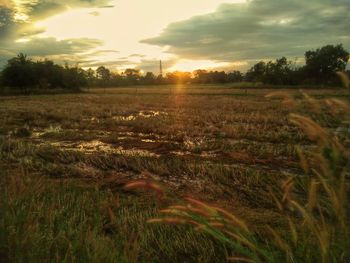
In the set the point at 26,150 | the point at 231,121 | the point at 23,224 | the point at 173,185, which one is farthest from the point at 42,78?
the point at 23,224

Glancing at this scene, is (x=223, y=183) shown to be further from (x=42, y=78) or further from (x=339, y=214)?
(x=42, y=78)

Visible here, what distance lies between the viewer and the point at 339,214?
7.52ft

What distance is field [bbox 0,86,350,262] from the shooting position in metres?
3.80

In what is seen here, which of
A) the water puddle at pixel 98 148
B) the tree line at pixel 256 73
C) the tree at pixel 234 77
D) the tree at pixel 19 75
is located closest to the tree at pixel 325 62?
the tree line at pixel 256 73

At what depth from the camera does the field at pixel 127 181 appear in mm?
3801

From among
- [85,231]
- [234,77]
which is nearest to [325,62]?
[234,77]

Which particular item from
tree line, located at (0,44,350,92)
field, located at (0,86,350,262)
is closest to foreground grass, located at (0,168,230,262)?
field, located at (0,86,350,262)

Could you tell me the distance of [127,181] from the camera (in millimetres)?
8633

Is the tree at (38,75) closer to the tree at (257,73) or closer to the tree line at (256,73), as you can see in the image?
the tree line at (256,73)

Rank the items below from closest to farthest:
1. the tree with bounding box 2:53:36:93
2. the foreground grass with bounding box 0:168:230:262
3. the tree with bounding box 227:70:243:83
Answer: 1. the foreground grass with bounding box 0:168:230:262
2. the tree with bounding box 2:53:36:93
3. the tree with bounding box 227:70:243:83

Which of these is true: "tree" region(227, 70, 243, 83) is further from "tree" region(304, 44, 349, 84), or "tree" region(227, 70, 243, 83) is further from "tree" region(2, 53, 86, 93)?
"tree" region(2, 53, 86, 93)

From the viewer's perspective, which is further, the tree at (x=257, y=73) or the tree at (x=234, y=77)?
the tree at (x=234, y=77)

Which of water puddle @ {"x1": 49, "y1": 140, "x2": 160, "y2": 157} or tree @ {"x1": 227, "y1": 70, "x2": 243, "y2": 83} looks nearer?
water puddle @ {"x1": 49, "y1": 140, "x2": 160, "y2": 157}

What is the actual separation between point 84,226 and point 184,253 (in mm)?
1384
